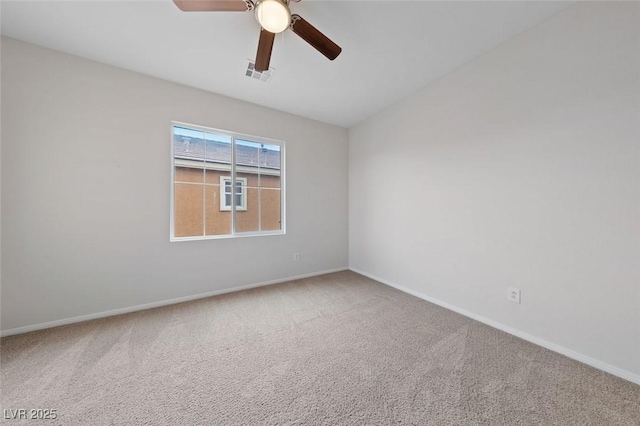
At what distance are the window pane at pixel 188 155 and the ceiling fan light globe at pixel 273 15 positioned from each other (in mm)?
1883

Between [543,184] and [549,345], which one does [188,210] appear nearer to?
[543,184]

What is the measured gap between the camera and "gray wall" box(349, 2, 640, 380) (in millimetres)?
1490

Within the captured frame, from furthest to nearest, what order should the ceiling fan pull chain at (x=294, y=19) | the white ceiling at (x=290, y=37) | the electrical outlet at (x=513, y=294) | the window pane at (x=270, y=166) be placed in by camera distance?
1. the window pane at (x=270, y=166)
2. the electrical outlet at (x=513, y=294)
3. the white ceiling at (x=290, y=37)
4. the ceiling fan pull chain at (x=294, y=19)

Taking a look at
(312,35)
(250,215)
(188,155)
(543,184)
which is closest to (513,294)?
(543,184)

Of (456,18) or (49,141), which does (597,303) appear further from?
(49,141)

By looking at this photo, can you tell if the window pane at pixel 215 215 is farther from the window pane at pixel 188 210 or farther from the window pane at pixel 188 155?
the window pane at pixel 188 155

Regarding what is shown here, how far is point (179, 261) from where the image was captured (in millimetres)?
2678

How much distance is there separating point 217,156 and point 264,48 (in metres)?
1.80

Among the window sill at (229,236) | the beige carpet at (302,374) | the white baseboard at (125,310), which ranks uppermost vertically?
the window sill at (229,236)

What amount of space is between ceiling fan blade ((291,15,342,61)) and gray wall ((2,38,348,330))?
177 centimetres

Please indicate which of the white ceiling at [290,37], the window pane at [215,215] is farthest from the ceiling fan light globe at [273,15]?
the window pane at [215,215]

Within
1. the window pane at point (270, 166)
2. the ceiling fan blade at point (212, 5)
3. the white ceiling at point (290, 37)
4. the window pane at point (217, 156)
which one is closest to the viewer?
the ceiling fan blade at point (212, 5)

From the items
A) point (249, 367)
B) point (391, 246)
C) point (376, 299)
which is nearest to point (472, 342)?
point (376, 299)

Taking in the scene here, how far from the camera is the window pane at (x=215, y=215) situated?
3020mm
